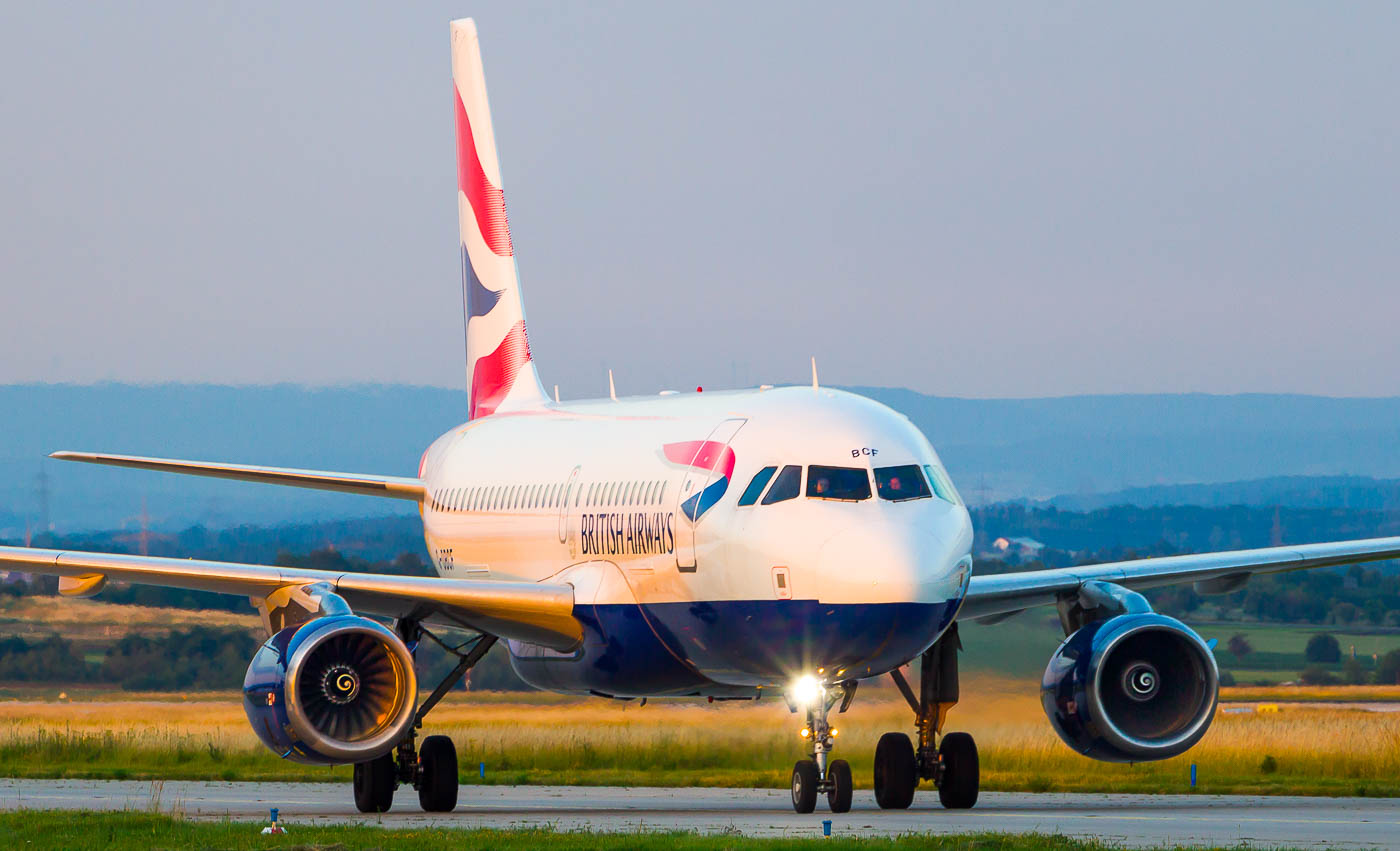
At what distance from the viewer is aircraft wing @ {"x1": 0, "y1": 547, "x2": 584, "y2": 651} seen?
24.3 meters

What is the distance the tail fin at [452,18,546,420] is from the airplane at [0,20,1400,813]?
13.8 ft

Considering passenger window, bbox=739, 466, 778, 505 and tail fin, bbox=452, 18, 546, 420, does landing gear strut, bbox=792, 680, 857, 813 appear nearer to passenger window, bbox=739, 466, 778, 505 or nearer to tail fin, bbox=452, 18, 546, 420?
passenger window, bbox=739, 466, 778, 505

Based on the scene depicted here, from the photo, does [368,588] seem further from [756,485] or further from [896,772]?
[896,772]

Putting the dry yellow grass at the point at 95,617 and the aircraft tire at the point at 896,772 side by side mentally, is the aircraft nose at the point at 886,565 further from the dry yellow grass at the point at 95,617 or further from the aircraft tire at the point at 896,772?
the dry yellow grass at the point at 95,617

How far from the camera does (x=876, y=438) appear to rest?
22047 millimetres

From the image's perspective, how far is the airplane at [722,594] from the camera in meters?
21.4

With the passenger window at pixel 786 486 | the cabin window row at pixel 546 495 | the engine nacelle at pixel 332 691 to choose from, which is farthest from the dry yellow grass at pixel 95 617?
the passenger window at pixel 786 486

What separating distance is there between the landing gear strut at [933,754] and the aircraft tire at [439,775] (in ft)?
16.6

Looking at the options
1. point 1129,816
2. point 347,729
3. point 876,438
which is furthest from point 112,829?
point 1129,816

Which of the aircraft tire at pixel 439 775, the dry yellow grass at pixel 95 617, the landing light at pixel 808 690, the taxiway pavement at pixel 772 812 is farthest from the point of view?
the dry yellow grass at pixel 95 617

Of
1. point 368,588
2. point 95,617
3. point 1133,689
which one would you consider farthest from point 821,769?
point 95,617

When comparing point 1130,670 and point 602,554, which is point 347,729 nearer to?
point 602,554

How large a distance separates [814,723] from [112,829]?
6985 millimetres

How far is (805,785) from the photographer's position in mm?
22812
